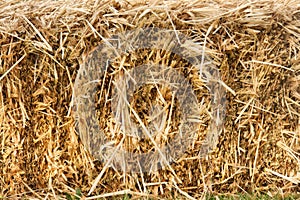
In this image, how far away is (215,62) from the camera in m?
2.59

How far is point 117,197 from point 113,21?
2.87ft

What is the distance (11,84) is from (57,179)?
532 mm

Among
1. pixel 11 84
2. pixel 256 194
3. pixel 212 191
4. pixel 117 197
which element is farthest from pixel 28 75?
pixel 256 194

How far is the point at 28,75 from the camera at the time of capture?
264 centimetres

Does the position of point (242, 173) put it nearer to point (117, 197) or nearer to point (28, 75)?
point (117, 197)

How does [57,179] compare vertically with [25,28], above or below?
below

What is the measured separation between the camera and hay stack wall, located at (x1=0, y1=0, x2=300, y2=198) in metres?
2.57

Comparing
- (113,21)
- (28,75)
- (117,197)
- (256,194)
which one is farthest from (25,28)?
(256,194)

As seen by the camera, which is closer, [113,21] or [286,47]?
[113,21]

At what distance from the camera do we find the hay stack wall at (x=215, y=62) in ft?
8.44

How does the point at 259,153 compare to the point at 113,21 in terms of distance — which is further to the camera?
the point at 259,153

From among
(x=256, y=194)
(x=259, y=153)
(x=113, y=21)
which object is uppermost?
(x=113, y=21)

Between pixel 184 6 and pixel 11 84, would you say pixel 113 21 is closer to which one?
pixel 184 6

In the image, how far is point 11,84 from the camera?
2641 millimetres
